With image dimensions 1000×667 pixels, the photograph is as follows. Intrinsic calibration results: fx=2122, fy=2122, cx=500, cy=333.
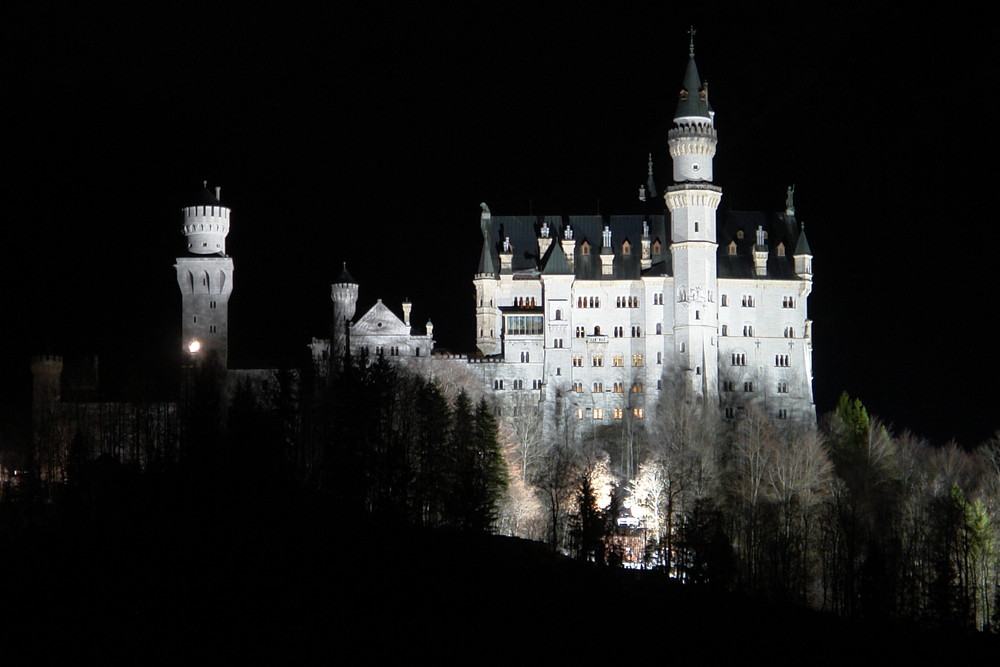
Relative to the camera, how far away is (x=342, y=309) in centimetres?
11019

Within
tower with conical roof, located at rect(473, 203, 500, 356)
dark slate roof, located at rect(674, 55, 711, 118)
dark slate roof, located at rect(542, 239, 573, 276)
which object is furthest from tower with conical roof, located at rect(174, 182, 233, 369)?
dark slate roof, located at rect(674, 55, 711, 118)

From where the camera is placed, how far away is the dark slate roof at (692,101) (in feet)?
367

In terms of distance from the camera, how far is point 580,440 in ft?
357

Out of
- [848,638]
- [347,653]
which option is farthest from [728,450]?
[347,653]

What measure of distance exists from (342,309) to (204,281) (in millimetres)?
7288

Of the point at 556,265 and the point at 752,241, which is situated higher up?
the point at 752,241

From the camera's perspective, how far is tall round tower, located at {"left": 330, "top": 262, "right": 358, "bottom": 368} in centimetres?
10819

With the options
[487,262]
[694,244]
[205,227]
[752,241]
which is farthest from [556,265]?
[205,227]

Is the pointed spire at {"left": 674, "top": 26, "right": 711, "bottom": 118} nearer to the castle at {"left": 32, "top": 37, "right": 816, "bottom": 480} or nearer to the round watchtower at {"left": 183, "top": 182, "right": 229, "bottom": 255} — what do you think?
the castle at {"left": 32, "top": 37, "right": 816, "bottom": 480}

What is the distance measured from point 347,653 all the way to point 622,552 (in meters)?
14.7

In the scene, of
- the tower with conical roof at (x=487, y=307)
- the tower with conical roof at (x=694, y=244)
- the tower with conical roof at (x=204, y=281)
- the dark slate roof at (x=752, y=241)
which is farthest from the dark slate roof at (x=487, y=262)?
the tower with conical roof at (x=204, y=281)

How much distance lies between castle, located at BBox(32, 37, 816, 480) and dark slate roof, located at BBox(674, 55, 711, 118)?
0.07 metres

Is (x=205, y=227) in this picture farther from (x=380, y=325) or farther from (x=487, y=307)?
(x=487, y=307)

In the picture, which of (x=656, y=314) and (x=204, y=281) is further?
(x=656, y=314)
